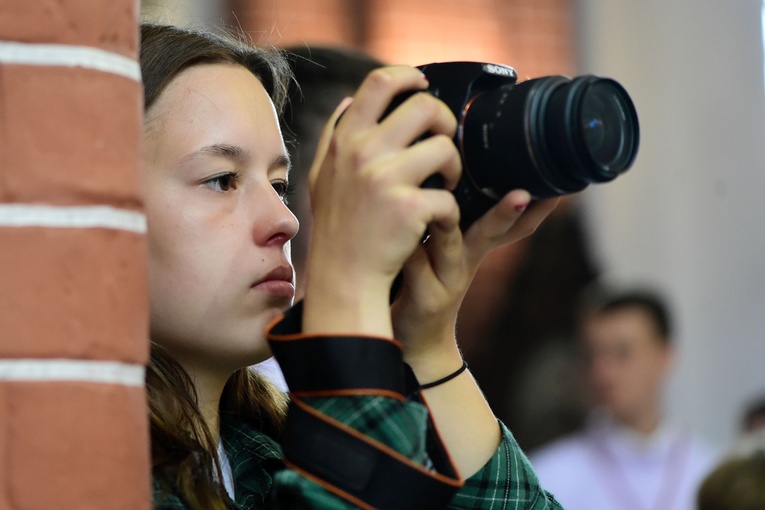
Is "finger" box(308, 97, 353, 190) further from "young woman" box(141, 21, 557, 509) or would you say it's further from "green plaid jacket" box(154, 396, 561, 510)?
"green plaid jacket" box(154, 396, 561, 510)

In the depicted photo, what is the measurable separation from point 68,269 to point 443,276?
0.34 metres

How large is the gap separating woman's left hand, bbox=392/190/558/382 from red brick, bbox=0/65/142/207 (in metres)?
0.26

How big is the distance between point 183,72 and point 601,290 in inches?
104

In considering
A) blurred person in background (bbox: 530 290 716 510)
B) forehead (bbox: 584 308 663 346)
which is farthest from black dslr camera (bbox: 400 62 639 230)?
forehead (bbox: 584 308 663 346)

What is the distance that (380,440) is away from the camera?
2.28 ft

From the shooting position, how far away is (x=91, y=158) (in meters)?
0.59

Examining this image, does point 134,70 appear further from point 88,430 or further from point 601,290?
point 601,290

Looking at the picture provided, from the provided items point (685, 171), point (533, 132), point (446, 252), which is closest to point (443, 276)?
point (446, 252)

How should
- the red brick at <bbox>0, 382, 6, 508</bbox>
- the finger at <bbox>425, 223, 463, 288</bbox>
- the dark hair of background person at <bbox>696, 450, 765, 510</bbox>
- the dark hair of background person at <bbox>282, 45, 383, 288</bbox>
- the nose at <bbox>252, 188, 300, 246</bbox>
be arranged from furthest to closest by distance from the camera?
1. the dark hair of background person at <bbox>696, 450, 765, 510</bbox>
2. the dark hair of background person at <bbox>282, 45, 383, 288</bbox>
3. the nose at <bbox>252, 188, 300, 246</bbox>
4. the finger at <bbox>425, 223, 463, 288</bbox>
5. the red brick at <bbox>0, 382, 6, 508</bbox>

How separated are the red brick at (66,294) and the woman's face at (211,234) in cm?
28

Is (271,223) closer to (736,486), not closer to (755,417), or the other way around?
(736,486)

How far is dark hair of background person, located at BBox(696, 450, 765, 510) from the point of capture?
1673 mm

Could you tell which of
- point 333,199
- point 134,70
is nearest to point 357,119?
point 333,199

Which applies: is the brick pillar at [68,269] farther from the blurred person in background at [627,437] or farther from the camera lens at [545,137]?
the blurred person in background at [627,437]
